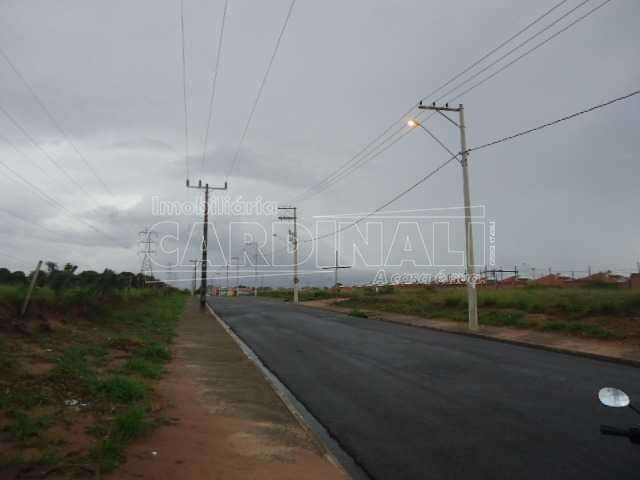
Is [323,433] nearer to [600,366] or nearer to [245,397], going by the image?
[245,397]

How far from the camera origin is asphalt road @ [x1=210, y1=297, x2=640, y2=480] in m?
5.16

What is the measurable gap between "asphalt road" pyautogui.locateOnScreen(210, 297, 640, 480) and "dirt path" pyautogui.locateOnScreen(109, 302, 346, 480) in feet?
1.97

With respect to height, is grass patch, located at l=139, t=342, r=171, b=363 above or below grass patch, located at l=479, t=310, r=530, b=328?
below

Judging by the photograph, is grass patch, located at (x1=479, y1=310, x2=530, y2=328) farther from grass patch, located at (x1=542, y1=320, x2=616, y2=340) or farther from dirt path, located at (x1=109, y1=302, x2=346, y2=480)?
dirt path, located at (x1=109, y1=302, x2=346, y2=480)

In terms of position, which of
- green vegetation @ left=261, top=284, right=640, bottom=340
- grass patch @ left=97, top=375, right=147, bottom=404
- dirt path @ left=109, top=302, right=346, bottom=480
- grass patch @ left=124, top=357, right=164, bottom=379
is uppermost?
green vegetation @ left=261, top=284, right=640, bottom=340

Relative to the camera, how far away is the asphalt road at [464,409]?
5164 millimetres

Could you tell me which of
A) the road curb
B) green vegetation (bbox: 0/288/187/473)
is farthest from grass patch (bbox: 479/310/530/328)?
green vegetation (bbox: 0/288/187/473)

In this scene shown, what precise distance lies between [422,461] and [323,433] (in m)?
1.74

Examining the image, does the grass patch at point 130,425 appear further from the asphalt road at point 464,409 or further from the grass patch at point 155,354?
the grass patch at point 155,354

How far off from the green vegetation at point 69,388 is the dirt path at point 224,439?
30 centimetres

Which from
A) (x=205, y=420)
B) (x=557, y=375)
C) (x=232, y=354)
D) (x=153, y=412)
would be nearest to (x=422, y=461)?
(x=205, y=420)

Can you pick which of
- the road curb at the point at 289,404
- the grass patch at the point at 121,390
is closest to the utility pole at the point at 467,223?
the road curb at the point at 289,404

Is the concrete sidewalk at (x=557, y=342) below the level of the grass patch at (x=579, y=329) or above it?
below

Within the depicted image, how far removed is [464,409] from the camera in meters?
7.33
